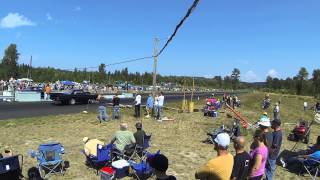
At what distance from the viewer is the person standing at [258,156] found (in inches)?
293

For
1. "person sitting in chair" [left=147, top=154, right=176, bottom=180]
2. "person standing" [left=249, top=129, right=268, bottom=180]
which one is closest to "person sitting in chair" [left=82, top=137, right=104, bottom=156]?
"person standing" [left=249, top=129, right=268, bottom=180]

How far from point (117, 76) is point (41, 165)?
487 feet

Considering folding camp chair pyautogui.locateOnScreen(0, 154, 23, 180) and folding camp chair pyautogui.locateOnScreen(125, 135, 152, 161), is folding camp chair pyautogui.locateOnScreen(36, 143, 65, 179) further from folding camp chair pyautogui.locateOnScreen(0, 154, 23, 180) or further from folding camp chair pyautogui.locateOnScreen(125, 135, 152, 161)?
folding camp chair pyautogui.locateOnScreen(125, 135, 152, 161)

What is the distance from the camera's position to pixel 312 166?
1292 cm

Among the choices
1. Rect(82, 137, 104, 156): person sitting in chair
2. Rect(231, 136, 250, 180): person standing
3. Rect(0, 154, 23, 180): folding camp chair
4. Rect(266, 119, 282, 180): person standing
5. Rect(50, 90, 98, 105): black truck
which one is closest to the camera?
Rect(231, 136, 250, 180): person standing

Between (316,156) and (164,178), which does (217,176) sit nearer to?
(164,178)

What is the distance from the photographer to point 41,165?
36.4ft

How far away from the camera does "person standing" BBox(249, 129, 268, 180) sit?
7453 millimetres

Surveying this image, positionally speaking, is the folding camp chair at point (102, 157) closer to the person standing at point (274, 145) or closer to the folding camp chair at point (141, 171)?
the folding camp chair at point (141, 171)

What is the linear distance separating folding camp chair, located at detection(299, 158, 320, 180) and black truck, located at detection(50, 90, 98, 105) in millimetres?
27639

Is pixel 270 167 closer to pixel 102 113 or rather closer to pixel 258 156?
pixel 258 156

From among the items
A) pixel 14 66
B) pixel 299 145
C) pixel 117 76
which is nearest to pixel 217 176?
pixel 299 145

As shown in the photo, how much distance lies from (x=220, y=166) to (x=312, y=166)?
8272 mm

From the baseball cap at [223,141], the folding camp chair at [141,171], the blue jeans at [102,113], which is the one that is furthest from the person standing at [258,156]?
the blue jeans at [102,113]
